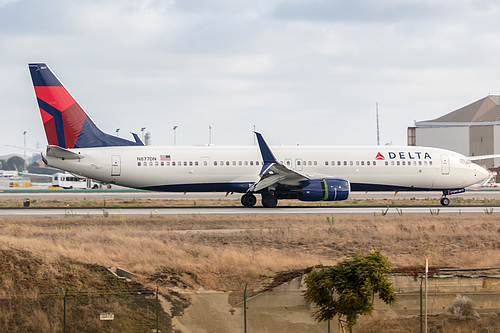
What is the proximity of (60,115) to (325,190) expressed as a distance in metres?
17.6

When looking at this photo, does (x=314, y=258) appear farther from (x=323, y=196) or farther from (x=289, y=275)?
(x=323, y=196)

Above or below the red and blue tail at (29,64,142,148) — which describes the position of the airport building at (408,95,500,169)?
above

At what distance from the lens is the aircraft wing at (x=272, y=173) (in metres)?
37.6

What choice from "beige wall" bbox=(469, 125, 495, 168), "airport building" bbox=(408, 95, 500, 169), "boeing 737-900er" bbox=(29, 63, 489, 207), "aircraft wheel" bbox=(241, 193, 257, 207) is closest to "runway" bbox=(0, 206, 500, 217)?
"aircraft wheel" bbox=(241, 193, 257, 207)

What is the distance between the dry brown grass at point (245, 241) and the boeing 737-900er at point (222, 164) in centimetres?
603

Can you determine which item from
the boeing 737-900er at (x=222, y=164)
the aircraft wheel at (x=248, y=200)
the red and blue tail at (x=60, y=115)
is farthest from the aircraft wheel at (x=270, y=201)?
the red and blue tail at (x=60, y=115)

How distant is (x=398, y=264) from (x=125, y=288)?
10072 millimetres

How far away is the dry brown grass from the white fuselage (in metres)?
6.32

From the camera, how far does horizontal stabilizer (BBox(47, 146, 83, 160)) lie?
3884 centimetres

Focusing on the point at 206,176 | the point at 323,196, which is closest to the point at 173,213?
the point at 206,176

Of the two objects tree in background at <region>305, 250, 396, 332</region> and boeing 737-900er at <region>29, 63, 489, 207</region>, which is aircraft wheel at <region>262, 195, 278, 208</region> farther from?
tree in background at <region>305, 250, 396, 332</region>

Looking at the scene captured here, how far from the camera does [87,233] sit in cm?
2780

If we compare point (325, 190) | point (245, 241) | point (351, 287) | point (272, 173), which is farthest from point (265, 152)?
point (351, 287)

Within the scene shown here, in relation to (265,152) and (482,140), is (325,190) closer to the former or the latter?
(265,152)
